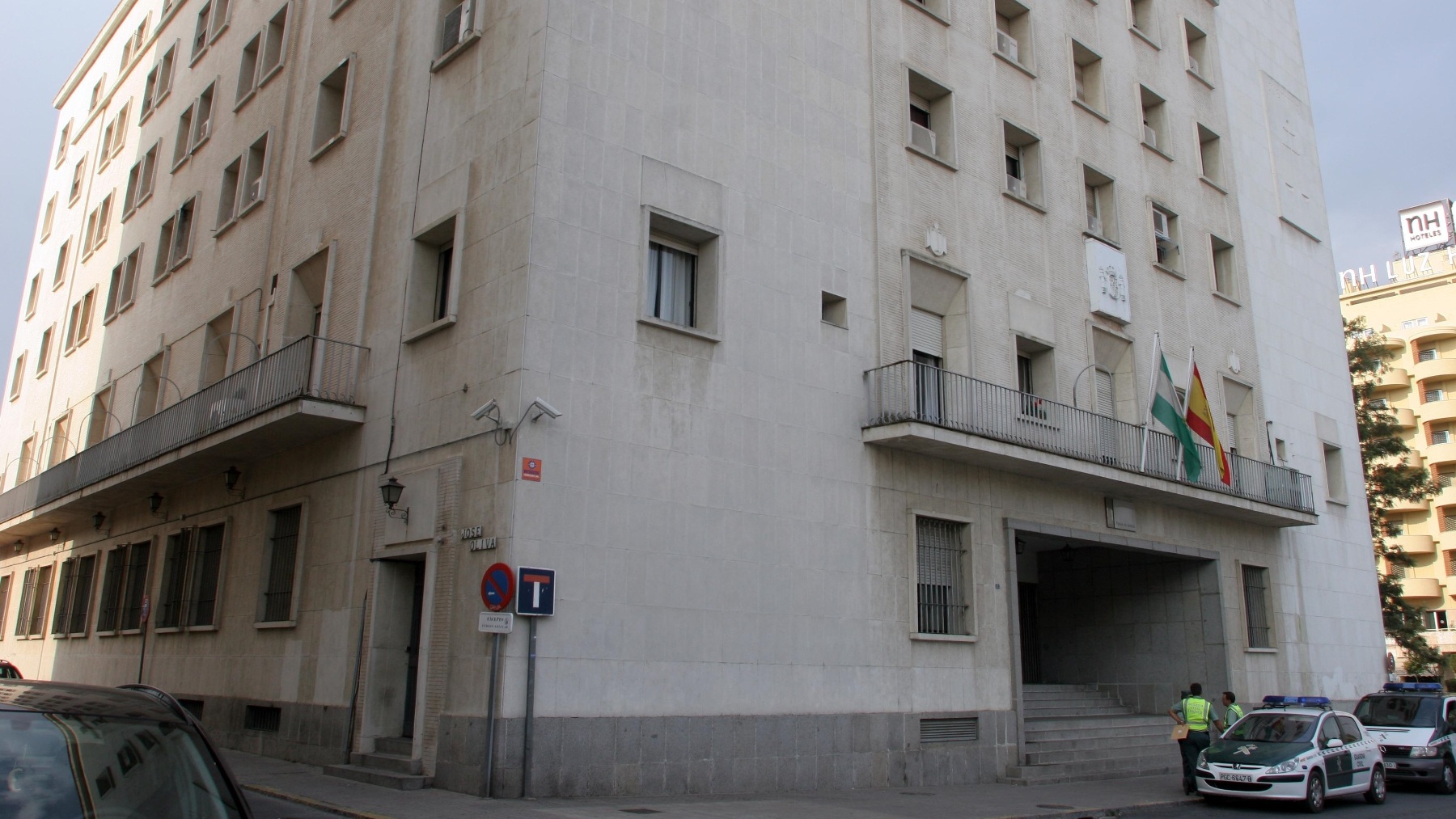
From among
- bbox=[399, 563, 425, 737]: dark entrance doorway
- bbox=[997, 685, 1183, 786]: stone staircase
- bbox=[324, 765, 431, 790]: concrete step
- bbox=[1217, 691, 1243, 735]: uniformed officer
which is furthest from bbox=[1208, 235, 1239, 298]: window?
bbox=[324, 765, 431, 790]: concrete step

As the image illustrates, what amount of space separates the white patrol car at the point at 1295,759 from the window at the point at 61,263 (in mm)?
35173

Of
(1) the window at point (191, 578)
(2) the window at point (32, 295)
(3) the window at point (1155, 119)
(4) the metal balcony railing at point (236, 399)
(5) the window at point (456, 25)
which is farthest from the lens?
(2) the window at point (32, 295)

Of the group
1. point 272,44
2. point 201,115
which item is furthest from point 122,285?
point 272,44

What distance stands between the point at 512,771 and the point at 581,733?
94 cm

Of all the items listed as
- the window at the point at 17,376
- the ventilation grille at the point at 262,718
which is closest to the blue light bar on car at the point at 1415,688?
the ventilation grille at the point at 262,718

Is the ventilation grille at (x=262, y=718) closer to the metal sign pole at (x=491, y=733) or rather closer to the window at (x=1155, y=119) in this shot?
the metal sign pole at (x=491, y=733)

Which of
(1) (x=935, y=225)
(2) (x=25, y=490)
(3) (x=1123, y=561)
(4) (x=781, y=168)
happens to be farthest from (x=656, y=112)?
(2) (x=25, y=490)

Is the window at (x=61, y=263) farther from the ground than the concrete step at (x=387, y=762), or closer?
farther from the ground

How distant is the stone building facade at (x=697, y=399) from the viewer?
13648 millimetres

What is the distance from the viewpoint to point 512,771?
12.0 meters

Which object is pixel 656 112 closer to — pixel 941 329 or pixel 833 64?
pixel 833 64

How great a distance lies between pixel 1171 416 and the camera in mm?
20203

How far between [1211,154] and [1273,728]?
17.0 m

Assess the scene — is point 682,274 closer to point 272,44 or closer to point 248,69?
point 272,44
